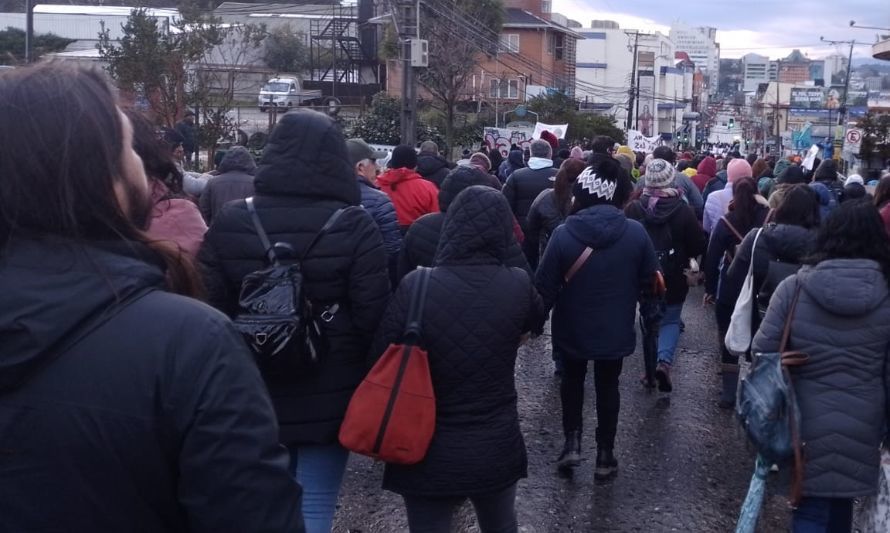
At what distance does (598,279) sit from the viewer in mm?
5820

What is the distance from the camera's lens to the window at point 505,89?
54.8m

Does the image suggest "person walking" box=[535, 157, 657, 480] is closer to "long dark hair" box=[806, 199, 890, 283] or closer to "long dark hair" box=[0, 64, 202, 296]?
"long dark hair" box=[806, 199, 890, 283]

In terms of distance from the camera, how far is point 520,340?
13.7 ft

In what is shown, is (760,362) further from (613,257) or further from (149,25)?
(149,25)

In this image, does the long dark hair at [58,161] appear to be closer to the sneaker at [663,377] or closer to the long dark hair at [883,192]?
the sneaker at [663,377]

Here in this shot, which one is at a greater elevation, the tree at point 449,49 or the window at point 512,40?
the window at point 512,40

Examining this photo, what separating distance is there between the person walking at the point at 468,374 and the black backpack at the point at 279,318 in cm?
38

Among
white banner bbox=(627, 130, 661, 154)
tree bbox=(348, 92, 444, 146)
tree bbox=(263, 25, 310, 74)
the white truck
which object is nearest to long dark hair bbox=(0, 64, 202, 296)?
white banner bbox=(627, 130, 661, 154)

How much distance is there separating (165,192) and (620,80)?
88.9 meters

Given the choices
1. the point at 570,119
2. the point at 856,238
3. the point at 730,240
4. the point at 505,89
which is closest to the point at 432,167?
the point at 730,240

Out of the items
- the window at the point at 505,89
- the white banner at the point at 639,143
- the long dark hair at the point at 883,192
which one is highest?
the window at the point at 505,89

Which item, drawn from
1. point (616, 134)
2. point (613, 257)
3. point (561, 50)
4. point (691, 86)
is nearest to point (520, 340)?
point (613, 257)

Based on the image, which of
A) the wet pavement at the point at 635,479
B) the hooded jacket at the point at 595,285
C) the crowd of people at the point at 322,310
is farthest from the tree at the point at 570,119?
the hooded jacket at the point at 595,285

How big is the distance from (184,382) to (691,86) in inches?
5019
